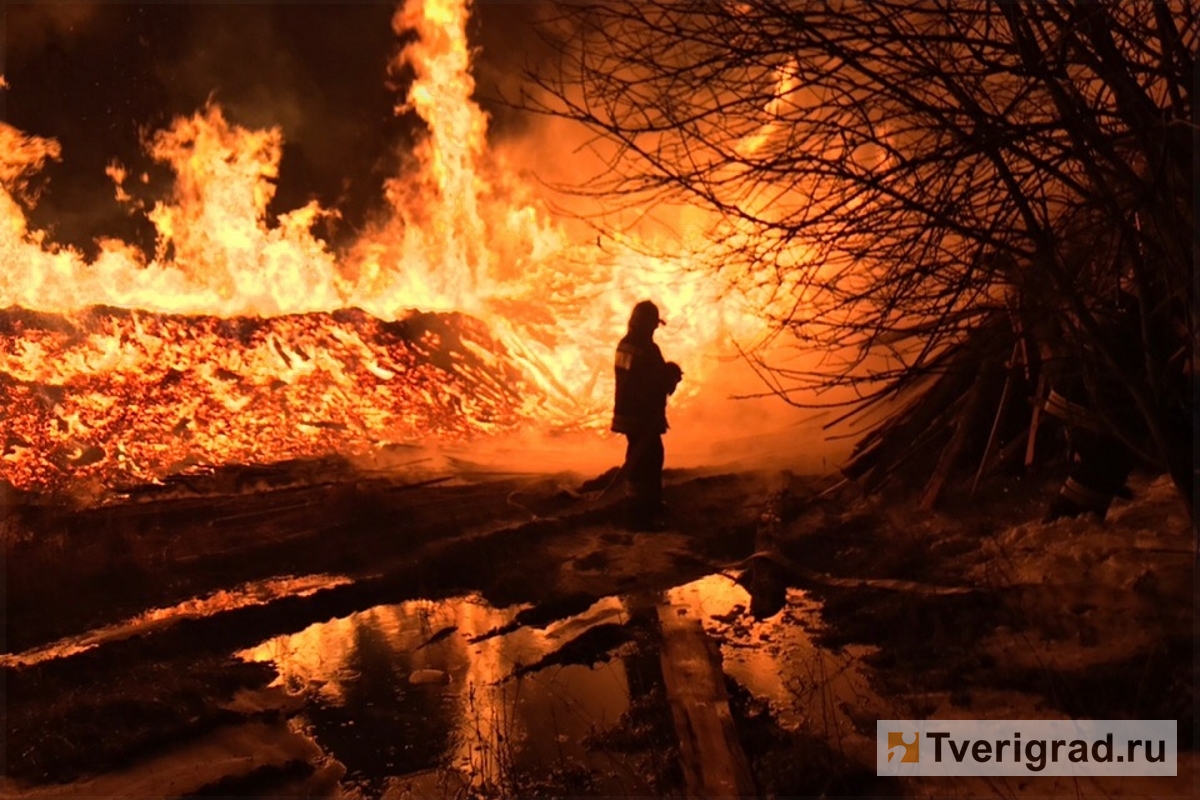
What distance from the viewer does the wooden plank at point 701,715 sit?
4578 mm

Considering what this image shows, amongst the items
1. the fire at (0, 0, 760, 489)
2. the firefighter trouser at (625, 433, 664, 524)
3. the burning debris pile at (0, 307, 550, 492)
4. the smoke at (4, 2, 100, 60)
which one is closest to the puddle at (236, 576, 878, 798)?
the firefighter trouser at (625, 433, 664, 524)

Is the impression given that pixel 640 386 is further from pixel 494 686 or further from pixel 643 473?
pixel 494 686

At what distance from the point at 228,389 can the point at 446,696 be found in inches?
290

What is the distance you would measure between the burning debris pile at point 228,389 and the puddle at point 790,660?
615 centimetres

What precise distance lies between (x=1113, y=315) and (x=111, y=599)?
7306 mm

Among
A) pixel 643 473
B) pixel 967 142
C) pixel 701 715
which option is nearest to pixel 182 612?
pixel 701 715

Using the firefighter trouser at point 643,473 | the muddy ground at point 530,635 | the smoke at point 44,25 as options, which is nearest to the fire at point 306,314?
the smoke at point 44,25

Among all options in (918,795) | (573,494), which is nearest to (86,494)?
(573,494)

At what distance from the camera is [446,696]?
19.6ft

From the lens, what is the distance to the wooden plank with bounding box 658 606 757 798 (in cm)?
458

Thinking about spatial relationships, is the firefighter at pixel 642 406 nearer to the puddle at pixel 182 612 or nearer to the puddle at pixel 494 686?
the puddle at pixel 494 686

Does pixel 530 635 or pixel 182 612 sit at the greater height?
pixel 182 612

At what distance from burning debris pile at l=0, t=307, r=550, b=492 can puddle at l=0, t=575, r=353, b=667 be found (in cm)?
294

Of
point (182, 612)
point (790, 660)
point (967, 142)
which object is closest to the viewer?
point (967, 142)
